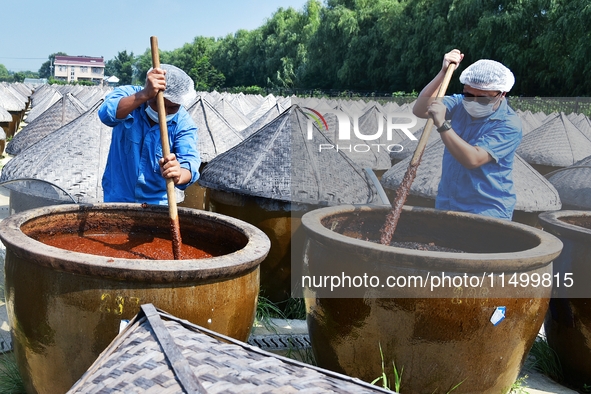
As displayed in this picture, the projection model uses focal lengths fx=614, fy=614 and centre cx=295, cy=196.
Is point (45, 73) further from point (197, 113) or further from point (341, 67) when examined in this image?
point (197, 113)

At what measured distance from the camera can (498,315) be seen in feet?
8.43

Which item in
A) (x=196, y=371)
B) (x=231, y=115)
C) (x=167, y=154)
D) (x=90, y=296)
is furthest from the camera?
(x=231, y=115)

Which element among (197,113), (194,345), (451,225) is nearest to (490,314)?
(451,225)

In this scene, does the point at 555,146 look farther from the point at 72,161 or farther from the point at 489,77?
the point at 72,161

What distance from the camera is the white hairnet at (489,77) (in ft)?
11.2

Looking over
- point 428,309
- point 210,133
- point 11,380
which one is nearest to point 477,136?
point 428,309

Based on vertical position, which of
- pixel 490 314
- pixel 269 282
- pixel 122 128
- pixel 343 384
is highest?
pixel 122 128

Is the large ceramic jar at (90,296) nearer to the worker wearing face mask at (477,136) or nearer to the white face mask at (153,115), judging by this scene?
the white face mask at (153,115)

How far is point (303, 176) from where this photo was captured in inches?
172

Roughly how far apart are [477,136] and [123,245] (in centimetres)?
211

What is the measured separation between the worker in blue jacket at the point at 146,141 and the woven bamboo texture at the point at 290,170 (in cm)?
99

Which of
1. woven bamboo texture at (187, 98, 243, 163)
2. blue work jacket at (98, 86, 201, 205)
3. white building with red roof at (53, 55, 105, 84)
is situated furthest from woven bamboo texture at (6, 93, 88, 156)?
white building with red roof at (53, 55, 105, 84)

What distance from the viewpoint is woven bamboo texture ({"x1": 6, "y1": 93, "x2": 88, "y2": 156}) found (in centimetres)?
699

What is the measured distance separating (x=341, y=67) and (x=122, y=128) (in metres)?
38.5
